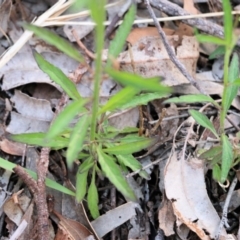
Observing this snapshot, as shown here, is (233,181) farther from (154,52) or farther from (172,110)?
(154,52)

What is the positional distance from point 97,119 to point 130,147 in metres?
0.17

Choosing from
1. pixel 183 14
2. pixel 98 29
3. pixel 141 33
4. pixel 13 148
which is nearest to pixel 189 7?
pixel 183 14

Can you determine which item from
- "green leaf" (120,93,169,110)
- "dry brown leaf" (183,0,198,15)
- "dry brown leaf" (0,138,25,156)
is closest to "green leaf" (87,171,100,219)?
"green leaf" (120,93,169,110)

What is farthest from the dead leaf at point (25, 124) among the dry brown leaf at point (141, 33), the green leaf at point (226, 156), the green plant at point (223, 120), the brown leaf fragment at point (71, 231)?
the green leaf at point (226, 156)

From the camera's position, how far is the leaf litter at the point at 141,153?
1.94 metres

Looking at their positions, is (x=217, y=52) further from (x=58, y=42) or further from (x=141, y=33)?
(x=58, y=42)

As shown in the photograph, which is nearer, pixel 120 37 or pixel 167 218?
pixel 120 37

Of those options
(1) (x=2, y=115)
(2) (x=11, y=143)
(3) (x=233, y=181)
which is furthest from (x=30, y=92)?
(3) (x=233, y=181)

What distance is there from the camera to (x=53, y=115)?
2.21m

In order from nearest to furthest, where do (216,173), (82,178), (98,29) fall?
(98,29), (82,178), (216,173)

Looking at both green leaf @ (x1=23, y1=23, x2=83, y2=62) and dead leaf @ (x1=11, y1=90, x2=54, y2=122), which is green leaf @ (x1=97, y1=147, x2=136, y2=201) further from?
dead leaf @ (x1=11, y1=90, x2=54, y2=122)

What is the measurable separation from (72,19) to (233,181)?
113cm

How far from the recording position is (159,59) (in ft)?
7.55

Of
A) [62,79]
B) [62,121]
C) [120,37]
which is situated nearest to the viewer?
[62,121]
